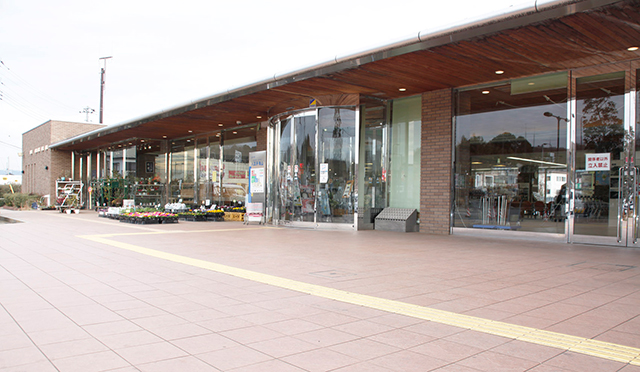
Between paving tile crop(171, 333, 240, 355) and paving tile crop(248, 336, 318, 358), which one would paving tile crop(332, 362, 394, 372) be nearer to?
paving tile crop(248, 336, 318, 358)

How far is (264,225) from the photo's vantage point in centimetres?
1548

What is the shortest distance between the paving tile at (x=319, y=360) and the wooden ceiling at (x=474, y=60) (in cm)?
609

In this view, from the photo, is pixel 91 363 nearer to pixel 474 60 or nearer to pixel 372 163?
pixel 474 60

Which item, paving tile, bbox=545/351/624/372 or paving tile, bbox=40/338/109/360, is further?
paving tile, bbox=40/338/109/360

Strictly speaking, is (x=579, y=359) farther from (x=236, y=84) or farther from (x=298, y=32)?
(x=298, y=32)

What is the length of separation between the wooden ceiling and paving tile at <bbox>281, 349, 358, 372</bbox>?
6.09m

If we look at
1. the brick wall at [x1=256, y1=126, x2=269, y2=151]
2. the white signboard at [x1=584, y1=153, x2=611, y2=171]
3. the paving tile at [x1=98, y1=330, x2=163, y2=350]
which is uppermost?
the brick wall at [x1=256, y1=126, x2=269, y2=151]

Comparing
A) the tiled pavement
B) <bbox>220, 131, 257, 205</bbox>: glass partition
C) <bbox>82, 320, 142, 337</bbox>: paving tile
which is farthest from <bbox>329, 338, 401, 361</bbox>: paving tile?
<bbox>220, 131, 257, 205</bbox>: glass partition

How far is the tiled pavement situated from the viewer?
10.2 feet

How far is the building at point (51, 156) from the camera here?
103 feet

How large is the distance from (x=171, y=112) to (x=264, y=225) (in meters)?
5.42

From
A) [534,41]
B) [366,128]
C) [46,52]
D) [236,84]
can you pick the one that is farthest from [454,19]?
[46,52]

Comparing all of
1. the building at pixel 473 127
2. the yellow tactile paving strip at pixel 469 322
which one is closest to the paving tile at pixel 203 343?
the yellow tactile paving strip at pixel 469 322

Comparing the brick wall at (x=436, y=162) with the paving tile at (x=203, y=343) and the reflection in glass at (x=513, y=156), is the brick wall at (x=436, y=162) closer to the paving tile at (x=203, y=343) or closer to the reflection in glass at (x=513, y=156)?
the reflection in glass at (x=513, y=156)
